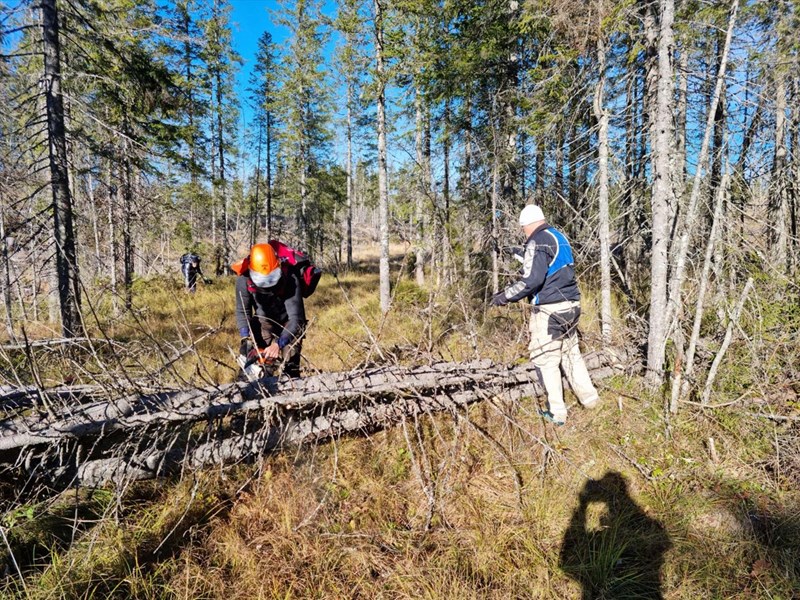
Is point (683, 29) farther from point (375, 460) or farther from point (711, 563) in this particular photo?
point (375, 460)

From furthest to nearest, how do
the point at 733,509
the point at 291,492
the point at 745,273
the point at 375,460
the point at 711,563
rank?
the point at 745,273 → the point at 375,460 → the point at 291,492 → the point at 733,509 → the point at 711,563

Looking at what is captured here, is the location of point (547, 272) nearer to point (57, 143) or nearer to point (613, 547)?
point (613, 547)

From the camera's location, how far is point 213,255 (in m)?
19.8

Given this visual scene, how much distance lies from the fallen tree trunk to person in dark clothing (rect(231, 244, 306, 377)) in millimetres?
626

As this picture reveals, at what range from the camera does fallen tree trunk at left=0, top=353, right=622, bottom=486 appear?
2.56 m

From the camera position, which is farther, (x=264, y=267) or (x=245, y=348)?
(x=245, y=348)

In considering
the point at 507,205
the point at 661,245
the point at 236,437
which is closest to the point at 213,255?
the point at 507,205

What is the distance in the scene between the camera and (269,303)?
4.12 meters

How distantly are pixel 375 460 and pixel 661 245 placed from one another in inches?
144

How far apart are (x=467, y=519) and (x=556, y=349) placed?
181 cm

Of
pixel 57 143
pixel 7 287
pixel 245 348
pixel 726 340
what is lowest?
pixel 245 348

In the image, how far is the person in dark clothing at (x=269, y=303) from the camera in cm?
357

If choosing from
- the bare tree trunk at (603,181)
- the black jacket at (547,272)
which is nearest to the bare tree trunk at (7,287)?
the black jacket at (547,272)

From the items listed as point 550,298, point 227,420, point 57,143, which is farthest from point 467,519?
point 57,143
